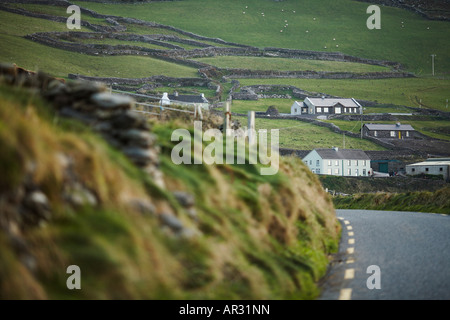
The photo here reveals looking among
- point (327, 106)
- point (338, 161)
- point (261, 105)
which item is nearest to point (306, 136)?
point (338, 161)

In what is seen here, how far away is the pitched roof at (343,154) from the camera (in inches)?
3989

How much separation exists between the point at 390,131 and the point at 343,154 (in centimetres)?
2625

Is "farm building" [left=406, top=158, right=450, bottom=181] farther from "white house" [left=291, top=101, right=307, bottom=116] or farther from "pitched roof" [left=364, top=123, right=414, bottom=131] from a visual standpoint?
"white house" [left=291, top=101, right=307, bottom=116]

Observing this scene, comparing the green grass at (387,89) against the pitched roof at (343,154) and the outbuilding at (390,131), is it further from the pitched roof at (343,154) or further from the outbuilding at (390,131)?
the pitched roof at (343,154)

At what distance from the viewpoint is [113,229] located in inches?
357

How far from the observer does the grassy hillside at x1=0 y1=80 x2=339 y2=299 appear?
7836 millimetres

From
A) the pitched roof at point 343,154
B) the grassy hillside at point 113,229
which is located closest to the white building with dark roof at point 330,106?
the pitched roof at point 343,154

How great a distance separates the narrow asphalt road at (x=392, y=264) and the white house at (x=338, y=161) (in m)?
76.4

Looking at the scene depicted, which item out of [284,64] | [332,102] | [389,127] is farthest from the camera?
[284,64]

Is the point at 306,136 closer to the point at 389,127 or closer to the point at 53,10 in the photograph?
the point at 389,127

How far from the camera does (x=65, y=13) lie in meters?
193

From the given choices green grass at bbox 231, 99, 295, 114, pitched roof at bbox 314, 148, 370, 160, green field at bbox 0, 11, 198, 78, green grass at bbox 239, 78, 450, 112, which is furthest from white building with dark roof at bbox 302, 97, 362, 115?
pitched roof at bbox 314, 148, 370, 160
